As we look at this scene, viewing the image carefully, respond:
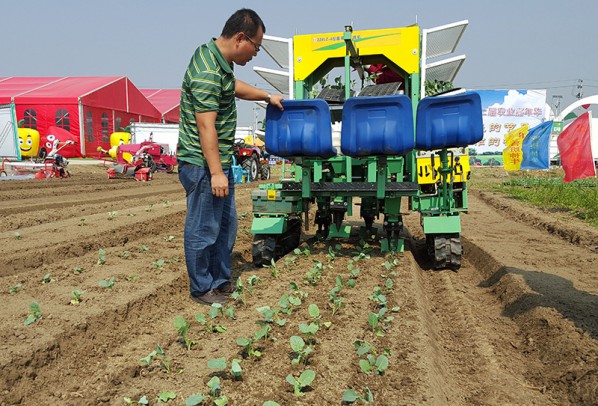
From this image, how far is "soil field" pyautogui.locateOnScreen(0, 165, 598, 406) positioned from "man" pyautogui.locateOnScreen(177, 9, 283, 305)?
1.48 ft

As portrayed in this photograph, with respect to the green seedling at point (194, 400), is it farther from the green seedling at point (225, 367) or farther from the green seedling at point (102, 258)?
the green seedling at point (102, 258)

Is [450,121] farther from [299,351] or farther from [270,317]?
[299,351]

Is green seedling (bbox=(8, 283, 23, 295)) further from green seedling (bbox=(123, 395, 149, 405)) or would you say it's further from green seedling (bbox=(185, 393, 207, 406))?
green seedling (bbox=(185, 393, 207, 406))

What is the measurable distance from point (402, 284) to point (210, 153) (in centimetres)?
194

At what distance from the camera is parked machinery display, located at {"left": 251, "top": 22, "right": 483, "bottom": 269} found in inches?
177

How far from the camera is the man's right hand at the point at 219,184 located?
135 inches

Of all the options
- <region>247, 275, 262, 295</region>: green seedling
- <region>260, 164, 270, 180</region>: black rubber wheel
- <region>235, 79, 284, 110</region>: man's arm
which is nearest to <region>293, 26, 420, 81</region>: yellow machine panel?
<region>235, 79, 284, 110</region>: man's arm

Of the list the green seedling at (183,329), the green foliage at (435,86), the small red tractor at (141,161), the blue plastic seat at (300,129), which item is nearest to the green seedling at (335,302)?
the green seedling at (183,329)

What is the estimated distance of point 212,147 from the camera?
11.1ft

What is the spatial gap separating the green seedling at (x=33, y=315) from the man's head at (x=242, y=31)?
2.12 meters

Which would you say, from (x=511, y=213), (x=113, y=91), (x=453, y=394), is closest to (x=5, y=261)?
(x=453, y=394)

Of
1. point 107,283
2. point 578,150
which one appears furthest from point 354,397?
point 578,150

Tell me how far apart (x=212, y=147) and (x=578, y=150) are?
9.82 meters

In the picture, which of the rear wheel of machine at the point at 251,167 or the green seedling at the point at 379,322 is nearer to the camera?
the green seedling at the point at 379,322
